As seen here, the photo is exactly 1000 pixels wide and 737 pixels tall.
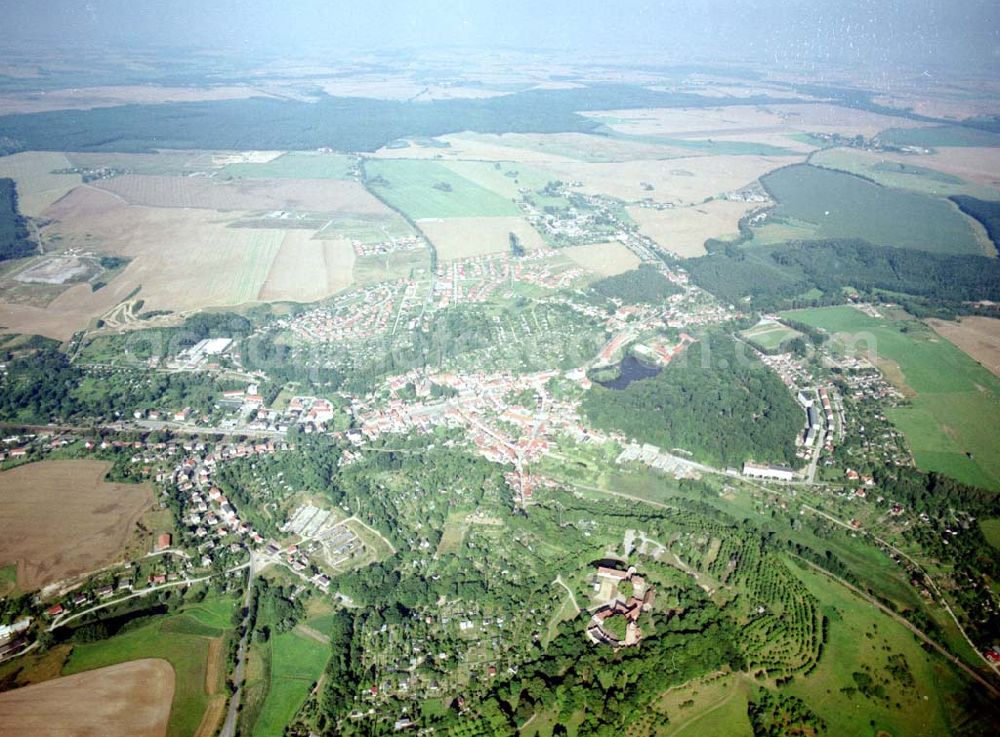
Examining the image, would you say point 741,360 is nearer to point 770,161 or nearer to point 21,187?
point 770,161

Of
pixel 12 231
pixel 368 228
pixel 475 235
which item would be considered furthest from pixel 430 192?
pixel 12 231

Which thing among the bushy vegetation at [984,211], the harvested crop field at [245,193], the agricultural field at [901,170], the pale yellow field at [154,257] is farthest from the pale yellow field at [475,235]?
the agricultural field at [901,170]

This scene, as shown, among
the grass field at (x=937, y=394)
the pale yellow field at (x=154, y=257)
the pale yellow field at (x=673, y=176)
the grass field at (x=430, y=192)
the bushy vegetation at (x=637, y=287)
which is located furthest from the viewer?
the pale yellow field at (x=673, y=176)

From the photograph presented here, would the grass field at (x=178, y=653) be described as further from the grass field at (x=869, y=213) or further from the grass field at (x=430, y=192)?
the grass field at (x=869, y=213)

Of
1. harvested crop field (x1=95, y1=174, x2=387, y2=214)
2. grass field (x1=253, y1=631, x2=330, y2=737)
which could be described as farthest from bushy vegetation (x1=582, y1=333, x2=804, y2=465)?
harvested crop field (x1=95, y1=174, x2=387, y2=214)

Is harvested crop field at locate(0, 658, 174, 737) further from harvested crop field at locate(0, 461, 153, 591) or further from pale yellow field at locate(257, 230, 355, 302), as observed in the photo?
pale yellow field at locate(257, 230, 355, 302)

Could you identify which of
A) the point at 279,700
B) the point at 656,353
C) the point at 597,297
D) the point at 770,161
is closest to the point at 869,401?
the point at 656,353
